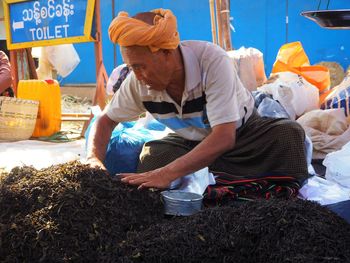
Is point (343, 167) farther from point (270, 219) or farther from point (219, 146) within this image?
point (270, 219)

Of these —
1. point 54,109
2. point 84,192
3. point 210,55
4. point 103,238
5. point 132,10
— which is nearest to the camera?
point 103,238

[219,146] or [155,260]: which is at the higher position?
[219,146]

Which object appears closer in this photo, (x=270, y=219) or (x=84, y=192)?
(x=270, y=219)

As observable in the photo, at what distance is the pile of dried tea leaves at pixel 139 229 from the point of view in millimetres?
1424

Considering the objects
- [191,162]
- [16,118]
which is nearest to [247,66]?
[191,162]

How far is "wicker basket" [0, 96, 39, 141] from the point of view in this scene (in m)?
5.23

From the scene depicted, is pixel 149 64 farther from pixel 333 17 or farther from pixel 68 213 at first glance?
pixel 333 17

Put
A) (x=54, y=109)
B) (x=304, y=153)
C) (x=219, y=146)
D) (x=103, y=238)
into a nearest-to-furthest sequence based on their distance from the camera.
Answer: (x=103, y=238), (x=219, y=146), (x=304, y=153), (x=54, y=109)

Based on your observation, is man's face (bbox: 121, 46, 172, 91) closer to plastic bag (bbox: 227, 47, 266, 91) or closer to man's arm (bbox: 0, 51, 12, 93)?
plastic bag (bbox: 227, 47, 266, 91)

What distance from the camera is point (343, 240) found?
1433 mm

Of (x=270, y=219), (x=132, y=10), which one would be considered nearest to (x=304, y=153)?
(x=270, y=219)

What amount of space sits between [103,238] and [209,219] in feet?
1.25

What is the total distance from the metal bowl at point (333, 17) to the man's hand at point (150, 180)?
39.2 inches

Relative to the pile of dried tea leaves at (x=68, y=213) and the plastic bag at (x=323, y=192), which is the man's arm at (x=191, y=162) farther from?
the plastic bag at (x=323, y=192)
